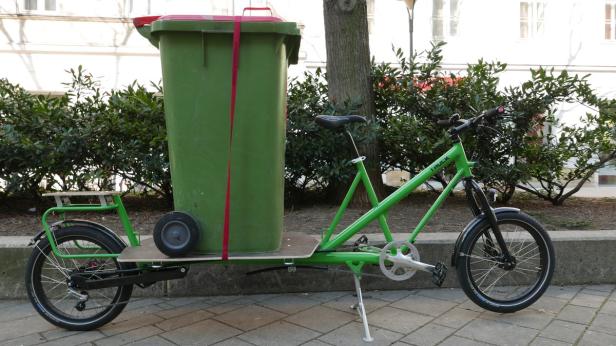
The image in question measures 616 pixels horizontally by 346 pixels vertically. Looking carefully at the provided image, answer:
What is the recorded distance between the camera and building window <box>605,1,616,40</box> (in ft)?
56.8

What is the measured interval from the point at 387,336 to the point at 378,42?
14.6 m

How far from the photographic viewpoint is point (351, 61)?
5.24m

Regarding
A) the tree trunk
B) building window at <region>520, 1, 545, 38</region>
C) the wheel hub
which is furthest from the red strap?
building window at <region>520, 1, 545, 38</region>

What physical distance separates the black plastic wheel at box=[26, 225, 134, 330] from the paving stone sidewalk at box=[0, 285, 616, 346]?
0.10m

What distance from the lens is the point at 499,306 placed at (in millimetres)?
Result: 3348

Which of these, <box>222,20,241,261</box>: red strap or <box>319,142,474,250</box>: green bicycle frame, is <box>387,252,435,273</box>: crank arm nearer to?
<box>319,142,474,250</box>: green bicycle frame

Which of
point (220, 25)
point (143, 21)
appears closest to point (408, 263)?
point (220, 25)

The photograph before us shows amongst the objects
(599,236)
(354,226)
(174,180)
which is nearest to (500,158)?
(599,236)

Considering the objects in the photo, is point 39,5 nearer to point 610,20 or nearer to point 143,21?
point 143,21

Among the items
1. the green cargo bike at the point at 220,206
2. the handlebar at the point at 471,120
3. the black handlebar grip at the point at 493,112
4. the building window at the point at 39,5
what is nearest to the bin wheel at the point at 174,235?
the green cargo bike at the point at 220,206

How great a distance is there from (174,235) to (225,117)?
74cm

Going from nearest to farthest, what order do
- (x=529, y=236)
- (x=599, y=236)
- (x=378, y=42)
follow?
(x=529, y=236)
(x=599, y=236)
(x=378, y=42)

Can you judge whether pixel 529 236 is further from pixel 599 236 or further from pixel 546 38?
pixel 546 38

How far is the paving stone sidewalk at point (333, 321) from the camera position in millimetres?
3012
